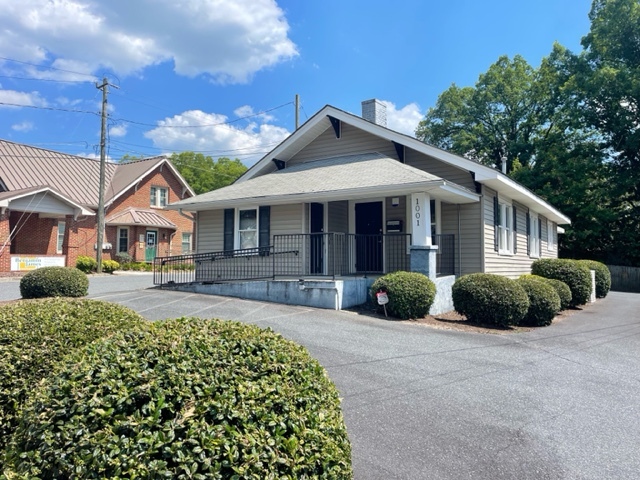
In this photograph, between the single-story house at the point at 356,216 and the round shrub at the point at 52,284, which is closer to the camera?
the round shrub at the point at 52,284

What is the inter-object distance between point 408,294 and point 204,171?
47.4 meters

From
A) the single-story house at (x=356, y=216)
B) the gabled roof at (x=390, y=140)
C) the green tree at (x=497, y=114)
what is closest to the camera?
the single-story house at (x=356, y=216)

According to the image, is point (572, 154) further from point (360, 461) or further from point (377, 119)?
point (360, 461)

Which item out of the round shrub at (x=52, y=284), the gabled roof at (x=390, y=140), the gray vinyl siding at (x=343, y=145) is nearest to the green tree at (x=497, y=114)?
the gabled roof at (x=390, y=140)

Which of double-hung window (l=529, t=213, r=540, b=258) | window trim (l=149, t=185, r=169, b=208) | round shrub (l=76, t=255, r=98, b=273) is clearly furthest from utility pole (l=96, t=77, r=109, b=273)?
double-hung window (l=529, t=213, r=540, b=258)

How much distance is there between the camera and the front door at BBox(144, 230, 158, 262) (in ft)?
97.3

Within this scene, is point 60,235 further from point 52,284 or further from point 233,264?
point 233,264

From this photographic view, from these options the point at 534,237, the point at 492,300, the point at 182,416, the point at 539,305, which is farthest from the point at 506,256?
the point at 182,416

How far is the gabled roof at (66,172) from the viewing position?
85.9 ft

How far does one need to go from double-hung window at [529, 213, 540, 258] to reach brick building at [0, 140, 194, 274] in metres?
16.6

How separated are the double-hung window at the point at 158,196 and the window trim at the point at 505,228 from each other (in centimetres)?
2435

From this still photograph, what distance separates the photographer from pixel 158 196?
32.5 meters

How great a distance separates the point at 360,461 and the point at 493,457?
1.10 meters

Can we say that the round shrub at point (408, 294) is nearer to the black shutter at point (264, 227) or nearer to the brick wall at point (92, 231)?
the black shutter at point (264, 227)
